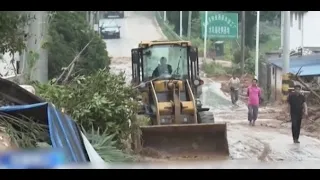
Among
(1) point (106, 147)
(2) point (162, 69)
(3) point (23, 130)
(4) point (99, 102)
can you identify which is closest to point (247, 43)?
(2) point (162, 69)

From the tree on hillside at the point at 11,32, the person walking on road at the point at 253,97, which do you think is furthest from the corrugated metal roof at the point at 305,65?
the tree on hillside at the point at 11,32

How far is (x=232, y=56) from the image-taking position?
99.9 feet

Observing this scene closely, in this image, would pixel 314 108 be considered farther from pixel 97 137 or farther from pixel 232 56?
pixel 232 56

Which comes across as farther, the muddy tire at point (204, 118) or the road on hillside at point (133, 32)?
the road on hillside at point (133, 32)

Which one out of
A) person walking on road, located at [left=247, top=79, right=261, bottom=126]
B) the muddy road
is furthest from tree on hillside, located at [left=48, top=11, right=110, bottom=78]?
person walking on road, located at [left=247, top=79, right=261, bottom=126]

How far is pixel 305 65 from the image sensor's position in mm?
19438

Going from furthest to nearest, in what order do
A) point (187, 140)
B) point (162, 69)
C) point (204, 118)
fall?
point (162, 69)
point (204, 118)
point (187, 140)

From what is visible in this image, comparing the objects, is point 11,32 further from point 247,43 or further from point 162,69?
point 247,43

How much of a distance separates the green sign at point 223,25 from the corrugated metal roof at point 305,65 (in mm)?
3814

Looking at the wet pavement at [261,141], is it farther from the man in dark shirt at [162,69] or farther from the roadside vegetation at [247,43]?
the roadside vegetation at [247,43]

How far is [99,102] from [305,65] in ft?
45.5

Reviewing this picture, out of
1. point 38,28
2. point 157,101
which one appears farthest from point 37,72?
point 157,101

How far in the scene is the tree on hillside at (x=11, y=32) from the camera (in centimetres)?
653
